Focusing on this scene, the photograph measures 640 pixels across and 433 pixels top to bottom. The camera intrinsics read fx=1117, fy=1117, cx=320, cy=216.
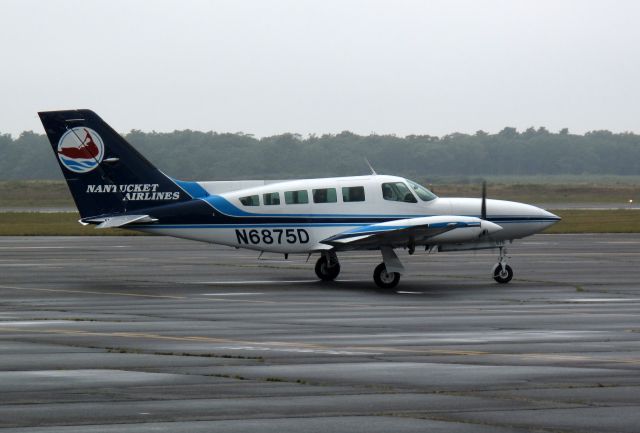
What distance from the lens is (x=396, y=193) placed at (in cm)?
2722

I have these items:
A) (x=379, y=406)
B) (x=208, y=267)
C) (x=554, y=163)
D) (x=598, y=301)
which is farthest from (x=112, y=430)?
(x=554, y=163)

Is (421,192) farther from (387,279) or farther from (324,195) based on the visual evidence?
(387,279)

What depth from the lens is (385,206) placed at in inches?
1065

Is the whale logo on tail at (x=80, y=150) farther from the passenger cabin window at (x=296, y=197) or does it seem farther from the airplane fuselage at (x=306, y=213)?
the passenger cabin window at (x=296, y=197)

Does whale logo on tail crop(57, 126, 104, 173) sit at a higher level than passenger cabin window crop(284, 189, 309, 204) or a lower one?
higher

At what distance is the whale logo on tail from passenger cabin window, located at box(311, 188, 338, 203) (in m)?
5.26

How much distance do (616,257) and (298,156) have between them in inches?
1127

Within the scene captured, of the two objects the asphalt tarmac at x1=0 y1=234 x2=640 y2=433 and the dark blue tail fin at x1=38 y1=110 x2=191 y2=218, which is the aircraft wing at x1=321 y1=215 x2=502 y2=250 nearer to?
the asphalt tarmac at x1=0 y1=234 x2=640 y2=433

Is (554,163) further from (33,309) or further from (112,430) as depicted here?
(112,430)

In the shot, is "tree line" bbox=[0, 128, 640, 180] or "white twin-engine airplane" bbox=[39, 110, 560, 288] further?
"tree line" bbox=[0, 128, 640, 180]

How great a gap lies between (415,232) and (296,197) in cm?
333

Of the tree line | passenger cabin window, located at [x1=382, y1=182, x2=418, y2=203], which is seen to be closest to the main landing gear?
passenger cabin window, located at [x1=382, y1=182, x2=418, y2=203]

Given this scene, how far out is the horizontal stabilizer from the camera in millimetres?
26328

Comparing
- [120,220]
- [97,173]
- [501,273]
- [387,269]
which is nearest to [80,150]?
[97,173]
